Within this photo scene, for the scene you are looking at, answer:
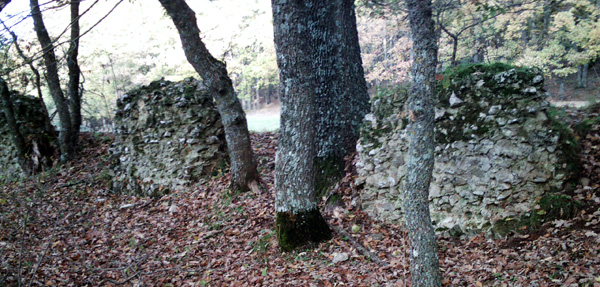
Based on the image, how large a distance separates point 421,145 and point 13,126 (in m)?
12.0

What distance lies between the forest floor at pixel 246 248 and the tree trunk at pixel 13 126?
339cm

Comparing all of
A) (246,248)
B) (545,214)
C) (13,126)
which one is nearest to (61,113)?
(13,126)

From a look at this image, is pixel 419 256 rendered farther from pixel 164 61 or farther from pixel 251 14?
pixel 164 61

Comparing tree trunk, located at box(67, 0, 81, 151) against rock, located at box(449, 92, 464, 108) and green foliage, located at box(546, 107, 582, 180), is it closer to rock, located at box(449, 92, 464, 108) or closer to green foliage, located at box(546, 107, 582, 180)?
rock, located at box(449, 92, 464, 108)

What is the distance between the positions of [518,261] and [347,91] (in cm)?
370

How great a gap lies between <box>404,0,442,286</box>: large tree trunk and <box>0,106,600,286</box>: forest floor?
49cm

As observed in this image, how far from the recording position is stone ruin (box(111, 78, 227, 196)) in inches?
320

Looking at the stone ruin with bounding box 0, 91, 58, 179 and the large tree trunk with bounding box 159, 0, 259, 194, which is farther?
the stone ruin with bounding box 0, 91, 58, 179

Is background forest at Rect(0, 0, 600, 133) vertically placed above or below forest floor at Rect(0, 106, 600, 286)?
above

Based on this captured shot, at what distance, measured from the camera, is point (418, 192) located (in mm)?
3305

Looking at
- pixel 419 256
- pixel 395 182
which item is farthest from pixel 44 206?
pixel 419 256

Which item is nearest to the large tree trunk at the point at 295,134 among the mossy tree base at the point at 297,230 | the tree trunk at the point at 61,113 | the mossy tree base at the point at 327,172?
the mossy tree base at the point at 297,230

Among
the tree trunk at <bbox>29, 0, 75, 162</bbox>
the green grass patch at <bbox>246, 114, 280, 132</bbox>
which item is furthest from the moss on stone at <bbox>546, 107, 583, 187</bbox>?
the tree trunk at <bbox>29, 0, 75, 162</bbox>

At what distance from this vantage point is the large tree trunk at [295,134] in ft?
15.4
